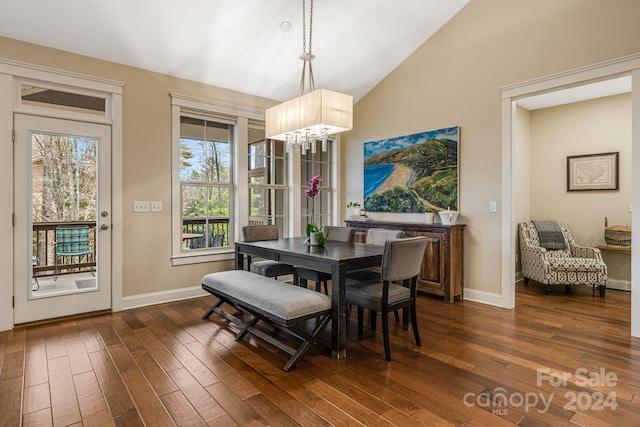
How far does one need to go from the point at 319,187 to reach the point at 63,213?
352cm

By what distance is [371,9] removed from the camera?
4.09 m

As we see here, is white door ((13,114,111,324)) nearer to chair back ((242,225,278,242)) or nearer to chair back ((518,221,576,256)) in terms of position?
chair back ((242,225,278,242))

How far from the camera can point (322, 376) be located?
7.75 feet

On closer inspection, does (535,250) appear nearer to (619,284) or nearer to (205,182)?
(619,284)

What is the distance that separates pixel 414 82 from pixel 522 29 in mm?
1397

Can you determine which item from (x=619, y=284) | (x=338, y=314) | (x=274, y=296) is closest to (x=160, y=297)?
(x=274, y=296)

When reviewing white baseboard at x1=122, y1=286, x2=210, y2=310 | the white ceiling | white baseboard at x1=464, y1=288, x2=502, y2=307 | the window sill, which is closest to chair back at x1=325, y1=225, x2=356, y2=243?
the window sill

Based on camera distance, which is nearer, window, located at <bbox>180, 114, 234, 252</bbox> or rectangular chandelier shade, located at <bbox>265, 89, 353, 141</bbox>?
rectangular chandelier shade, located at <bbox>265, 89, 353, 141</bbox>

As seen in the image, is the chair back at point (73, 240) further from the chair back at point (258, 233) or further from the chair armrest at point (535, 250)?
the chair armrest at point (535, 250)

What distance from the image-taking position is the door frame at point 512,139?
310 cm

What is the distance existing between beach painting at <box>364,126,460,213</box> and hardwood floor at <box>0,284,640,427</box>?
5.79 feet

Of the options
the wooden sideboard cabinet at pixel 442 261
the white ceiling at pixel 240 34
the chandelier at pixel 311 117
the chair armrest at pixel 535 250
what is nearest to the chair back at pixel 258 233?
the chandelier at pixel 311 117

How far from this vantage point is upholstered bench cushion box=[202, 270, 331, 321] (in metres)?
2.45

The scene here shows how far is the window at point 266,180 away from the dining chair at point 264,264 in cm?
82
